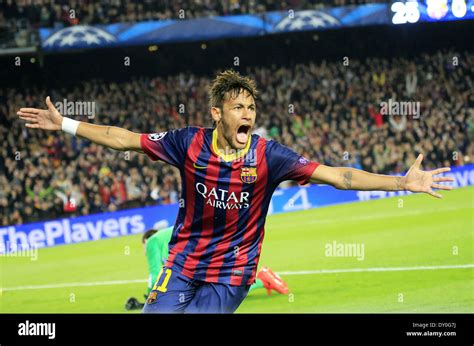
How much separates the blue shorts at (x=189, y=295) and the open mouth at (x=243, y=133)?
116 cm

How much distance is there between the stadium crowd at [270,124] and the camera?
896 inches

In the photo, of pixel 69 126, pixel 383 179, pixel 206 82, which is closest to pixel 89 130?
pixel 69 126

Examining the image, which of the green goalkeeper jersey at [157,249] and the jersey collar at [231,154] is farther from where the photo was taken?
the green goalkeeper jersey at [157,249]

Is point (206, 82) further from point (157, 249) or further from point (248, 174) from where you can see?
point (248, 174)

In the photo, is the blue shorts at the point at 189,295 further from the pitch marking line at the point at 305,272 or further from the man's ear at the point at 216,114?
the pitch marking line at the point at 305,272

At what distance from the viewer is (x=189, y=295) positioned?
7.60m

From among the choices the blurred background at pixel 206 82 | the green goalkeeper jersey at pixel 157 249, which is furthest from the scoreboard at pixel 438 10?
the green goalkeeper jersey at pixel 157 249

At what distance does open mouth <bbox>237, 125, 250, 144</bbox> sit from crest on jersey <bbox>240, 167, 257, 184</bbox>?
0.22m

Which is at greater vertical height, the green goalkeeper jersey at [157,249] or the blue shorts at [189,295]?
the blue shorts at [189,295]

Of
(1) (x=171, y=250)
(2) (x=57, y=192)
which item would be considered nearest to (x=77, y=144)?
(2) (x=57, y=192)

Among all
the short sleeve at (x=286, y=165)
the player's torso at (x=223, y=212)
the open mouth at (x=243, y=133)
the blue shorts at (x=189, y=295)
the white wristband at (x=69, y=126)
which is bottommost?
the blue shorts at (x=189, y=295)

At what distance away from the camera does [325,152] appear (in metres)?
24.0

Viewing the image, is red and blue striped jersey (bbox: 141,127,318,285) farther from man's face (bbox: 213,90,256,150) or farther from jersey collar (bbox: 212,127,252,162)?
man's face (bbox: 213,90,256,150)

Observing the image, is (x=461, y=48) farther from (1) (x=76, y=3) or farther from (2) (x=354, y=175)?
(2) (x=354, y=175)
